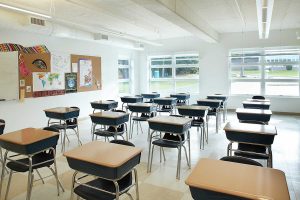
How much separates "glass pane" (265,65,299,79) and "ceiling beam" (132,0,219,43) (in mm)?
3382

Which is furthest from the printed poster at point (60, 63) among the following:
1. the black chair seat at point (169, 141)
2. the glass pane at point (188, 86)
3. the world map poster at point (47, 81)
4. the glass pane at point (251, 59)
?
the glass pane at point (251, 59)

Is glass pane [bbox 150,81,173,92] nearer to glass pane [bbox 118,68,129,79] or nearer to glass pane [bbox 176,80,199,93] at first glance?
glass pane [bbox 176,80,199,93]

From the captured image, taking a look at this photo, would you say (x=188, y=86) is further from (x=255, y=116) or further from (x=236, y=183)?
(x=236, y=183)

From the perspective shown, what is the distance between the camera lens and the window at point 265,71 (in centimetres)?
891

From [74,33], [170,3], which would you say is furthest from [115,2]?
[74,33]

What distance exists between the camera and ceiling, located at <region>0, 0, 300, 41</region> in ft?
15.9

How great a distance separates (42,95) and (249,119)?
548 centimetres

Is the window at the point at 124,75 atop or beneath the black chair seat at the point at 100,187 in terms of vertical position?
atop

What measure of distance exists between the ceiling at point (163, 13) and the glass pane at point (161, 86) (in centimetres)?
354

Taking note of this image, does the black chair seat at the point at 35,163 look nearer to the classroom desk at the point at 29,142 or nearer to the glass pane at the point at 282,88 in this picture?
the classroom desk at the point at 29,142

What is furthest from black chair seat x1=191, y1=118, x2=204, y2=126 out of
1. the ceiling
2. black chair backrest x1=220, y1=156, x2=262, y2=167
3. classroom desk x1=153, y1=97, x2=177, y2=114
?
black chair backrest x1=220, y1=156, x2=262, y2=167

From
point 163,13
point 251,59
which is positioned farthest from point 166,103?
point 251,59

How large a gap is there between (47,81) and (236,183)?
252 inches

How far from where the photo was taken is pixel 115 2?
5070mm
